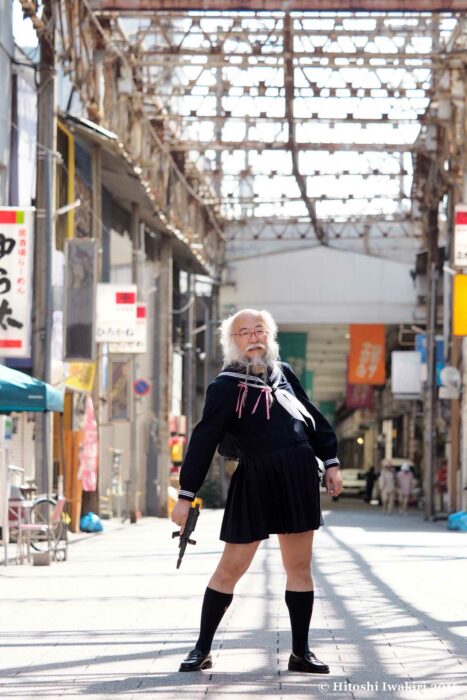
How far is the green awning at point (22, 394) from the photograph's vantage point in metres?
16.0

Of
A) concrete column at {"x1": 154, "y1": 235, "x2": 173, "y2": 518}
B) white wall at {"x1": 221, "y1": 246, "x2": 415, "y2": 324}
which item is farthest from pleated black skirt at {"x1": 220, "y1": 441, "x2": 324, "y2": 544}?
white wall at {"x1": 221, "y1": 246, "x2": 415, "y2": 324}

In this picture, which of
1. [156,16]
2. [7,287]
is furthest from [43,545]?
[156,16]

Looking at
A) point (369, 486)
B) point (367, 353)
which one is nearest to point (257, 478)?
point (367, 353)

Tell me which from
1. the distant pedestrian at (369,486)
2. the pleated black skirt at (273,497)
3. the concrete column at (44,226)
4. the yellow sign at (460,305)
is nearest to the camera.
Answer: the pleated black skirt at (273,497)

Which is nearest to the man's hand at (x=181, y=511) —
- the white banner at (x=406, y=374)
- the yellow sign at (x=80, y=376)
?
the yellow sign at (x=80, y=376)

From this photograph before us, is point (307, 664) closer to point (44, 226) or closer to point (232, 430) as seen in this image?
point (232, 430)

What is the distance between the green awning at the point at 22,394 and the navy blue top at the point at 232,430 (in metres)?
8.41

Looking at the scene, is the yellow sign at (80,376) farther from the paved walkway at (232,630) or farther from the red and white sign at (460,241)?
the paved walkway at (232,630)

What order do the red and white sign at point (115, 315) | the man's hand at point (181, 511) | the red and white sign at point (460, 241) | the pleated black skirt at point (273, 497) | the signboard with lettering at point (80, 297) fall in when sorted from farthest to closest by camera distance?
the red and white sign at point (115, 315), the red and white sign at point (460, 241), the signboard with lettering at point (80, 297), the pleated black skirt at point (273, 497), the man's hand at point (181, 511)

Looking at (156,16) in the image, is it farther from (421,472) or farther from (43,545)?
(421,472)

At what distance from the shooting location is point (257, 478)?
762 centimetres

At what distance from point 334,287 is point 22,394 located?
4019cm

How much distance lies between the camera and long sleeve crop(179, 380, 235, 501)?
25.1ft

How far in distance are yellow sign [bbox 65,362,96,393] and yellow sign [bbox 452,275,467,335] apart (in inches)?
275
